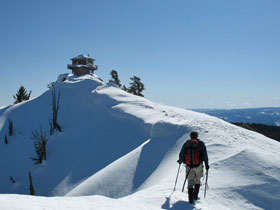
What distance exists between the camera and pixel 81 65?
127 feet

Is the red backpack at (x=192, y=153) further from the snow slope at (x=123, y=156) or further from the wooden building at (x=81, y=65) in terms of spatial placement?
the wooden building at (x=81, y=65)

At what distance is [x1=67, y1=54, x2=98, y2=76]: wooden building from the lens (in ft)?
128

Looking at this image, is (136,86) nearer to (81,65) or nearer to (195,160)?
(81,65)

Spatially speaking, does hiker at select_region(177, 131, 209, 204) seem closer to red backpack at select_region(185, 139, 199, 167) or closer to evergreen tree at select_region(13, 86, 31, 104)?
red backpack at select_region(185, 139, 199, 167)

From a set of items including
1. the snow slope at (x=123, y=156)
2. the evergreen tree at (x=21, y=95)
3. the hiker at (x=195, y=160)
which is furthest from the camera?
the evergreen tree at (x=21, y=95)

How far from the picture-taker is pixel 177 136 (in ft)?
39.7

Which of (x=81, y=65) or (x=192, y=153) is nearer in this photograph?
(x=192, y=153)

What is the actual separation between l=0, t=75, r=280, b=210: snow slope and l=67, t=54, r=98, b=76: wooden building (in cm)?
1057

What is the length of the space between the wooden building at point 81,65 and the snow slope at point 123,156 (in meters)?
10.6

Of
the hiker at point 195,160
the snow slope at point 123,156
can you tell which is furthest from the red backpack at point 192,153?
the snow slope at point 123,156

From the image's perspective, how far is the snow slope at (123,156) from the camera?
5.59 m

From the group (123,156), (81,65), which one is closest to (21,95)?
(81,65)

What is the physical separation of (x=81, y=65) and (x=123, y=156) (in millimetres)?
28792

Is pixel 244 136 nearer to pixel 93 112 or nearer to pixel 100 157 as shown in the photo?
pixel 100 157
